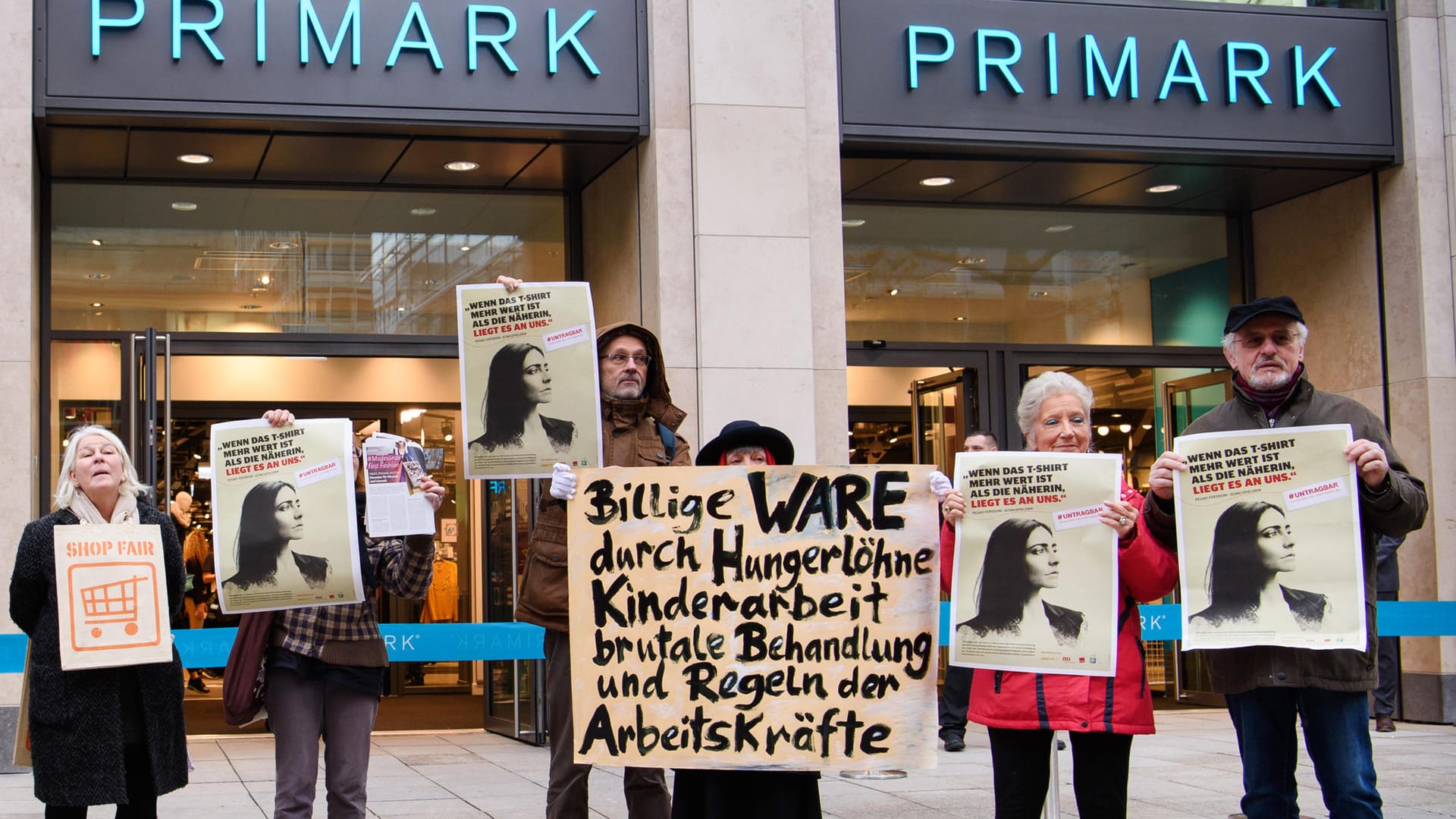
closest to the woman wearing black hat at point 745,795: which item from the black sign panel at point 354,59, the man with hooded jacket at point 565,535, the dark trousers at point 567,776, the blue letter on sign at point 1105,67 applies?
the man with hooded jacket at point 565,535

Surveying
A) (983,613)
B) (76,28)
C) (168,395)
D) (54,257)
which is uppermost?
(76,28)

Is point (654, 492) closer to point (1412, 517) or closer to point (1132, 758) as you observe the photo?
point (1412, 517)

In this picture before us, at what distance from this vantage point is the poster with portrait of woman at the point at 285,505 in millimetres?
5184

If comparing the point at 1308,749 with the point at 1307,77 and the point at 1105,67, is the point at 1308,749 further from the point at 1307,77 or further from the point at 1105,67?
the point at 1307,77

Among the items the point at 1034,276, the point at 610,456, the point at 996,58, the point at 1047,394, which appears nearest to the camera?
the point at 1047,394

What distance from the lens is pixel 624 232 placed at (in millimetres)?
10219

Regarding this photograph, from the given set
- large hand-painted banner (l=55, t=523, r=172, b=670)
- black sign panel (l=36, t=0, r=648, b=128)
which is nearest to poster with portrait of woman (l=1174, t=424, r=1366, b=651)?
large hand-painted banner (l=55, t=523, r=172, b=670)

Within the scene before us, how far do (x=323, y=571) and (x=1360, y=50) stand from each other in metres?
9.00

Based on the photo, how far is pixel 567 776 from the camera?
5293mm

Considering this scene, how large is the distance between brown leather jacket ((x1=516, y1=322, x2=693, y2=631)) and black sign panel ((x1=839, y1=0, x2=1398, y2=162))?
4.78 metres

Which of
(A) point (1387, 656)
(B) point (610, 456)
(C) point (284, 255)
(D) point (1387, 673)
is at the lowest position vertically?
(D) point (1387, 673)

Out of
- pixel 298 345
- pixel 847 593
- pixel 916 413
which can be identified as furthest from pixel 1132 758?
pixel 298 345

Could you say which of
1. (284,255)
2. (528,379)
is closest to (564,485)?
(528,379)

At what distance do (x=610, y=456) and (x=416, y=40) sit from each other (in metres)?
4.71
